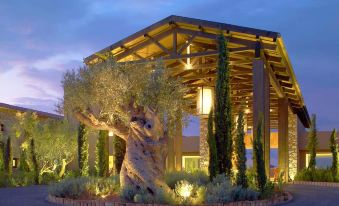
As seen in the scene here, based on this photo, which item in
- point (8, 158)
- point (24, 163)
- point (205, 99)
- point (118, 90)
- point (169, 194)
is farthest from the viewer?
point (24, 163)

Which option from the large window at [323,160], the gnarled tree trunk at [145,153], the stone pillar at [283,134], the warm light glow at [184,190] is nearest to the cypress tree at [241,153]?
the warm light glow at [184,190]

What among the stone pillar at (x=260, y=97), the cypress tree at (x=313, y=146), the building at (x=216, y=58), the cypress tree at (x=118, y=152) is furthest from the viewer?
the cypress tree at (x=313, y=146)

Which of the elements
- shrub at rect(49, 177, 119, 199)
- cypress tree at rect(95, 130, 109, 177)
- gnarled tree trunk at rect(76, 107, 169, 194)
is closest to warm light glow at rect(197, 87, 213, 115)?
cypress tree at rect(95, 130, 109, 177)

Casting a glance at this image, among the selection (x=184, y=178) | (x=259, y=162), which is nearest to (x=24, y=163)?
(x=184, y=178)

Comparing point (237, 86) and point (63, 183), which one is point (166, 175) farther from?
point (237, 86)

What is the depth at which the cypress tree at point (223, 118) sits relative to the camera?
13.2 m

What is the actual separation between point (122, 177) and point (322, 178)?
35.0 ft

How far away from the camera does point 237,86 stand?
23.6 meters

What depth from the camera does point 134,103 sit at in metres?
11.7

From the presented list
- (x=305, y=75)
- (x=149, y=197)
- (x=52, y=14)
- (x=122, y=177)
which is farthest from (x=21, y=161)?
(x=305, y=75)

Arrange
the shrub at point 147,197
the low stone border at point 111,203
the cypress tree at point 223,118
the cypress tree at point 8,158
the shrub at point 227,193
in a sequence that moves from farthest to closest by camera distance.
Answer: the cypress tree at point 8,158
the cypress tree at point 223,118
the shrub at point 227,193
the low stone border at point 111,203
the shrub at point 147,197

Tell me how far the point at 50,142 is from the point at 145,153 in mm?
9441

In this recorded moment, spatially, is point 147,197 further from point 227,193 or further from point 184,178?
point 184,178

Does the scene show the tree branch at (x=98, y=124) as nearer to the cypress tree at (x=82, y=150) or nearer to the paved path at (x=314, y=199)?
the paved path at (x=314, y=199)
